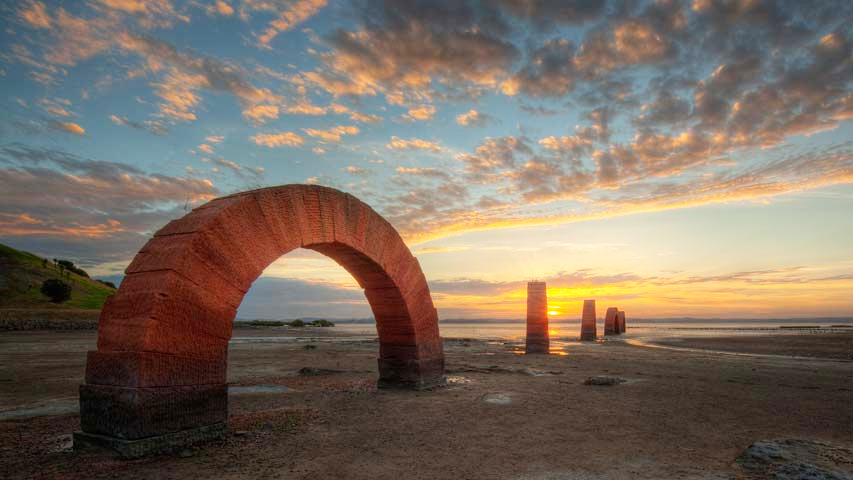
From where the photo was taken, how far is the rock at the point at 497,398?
787cm

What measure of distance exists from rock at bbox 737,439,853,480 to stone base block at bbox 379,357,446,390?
5291 mm

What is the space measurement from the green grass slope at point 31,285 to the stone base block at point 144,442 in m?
36.6

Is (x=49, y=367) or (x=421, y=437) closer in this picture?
(x=421, y=437)

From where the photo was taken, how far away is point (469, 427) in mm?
6238

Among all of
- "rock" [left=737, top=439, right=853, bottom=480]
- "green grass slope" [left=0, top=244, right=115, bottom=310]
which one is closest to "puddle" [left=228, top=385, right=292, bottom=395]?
"rock" [left=737, top=439, right=853, bottom=480]

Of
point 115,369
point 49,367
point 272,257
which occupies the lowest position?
point 49,367

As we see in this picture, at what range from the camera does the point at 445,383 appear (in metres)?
9.68

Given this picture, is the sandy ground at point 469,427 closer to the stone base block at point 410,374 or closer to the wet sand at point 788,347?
the stone base block at point 410,374

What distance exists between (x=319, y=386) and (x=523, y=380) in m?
4.21

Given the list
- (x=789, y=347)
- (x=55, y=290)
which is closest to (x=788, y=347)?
(x=789, y=347)

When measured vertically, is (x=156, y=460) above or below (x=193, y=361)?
below

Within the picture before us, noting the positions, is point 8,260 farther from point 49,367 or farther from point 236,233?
point 236,233

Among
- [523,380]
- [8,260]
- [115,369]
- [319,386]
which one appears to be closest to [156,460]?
[115,369]

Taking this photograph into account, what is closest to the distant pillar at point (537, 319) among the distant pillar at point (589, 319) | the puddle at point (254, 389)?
the distant pillar at point (589, 319)
